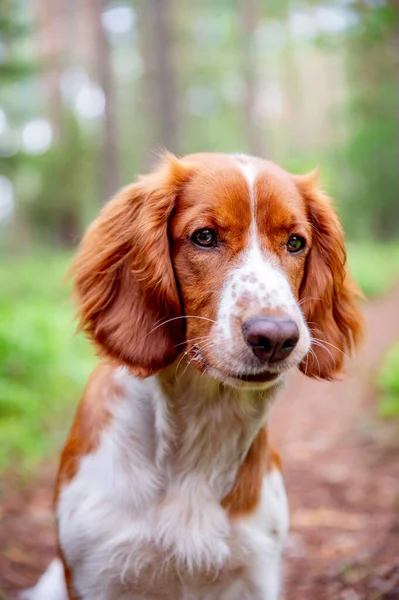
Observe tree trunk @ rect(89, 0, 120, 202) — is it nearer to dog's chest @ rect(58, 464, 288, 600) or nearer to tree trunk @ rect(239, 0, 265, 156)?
tree trunk @ rect(239, 0, 265, 156)

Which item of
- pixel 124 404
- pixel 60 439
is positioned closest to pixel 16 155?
pixel 60 439

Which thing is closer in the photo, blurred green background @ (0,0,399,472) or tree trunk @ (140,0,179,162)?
blurred green background @ (0,0,399,472)

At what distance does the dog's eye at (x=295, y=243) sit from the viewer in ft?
7.68

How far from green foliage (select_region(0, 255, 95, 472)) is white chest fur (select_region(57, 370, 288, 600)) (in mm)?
1124

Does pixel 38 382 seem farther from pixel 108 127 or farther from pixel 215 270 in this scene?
pixel 108 127

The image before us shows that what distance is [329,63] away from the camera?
31.0 m

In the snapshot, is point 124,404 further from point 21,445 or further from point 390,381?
point 390,381

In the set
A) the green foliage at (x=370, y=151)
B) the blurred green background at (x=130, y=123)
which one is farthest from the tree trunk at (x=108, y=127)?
the green foliage at (x=370, y=151)

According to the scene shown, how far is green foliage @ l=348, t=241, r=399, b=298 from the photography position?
36.6 ft

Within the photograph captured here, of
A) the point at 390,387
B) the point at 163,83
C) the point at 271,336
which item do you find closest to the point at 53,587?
the point at 271,336

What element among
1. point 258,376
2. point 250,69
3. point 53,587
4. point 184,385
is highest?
point 250,69

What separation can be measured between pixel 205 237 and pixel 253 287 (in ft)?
0.92

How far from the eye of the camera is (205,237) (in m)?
2.25

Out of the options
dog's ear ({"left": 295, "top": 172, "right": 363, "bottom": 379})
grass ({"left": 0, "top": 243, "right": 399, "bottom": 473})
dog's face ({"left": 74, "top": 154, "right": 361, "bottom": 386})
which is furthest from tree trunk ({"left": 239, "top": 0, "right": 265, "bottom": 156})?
dog's face ({"left": 74, "top": 154, "right": 361, "bottom": 386})
